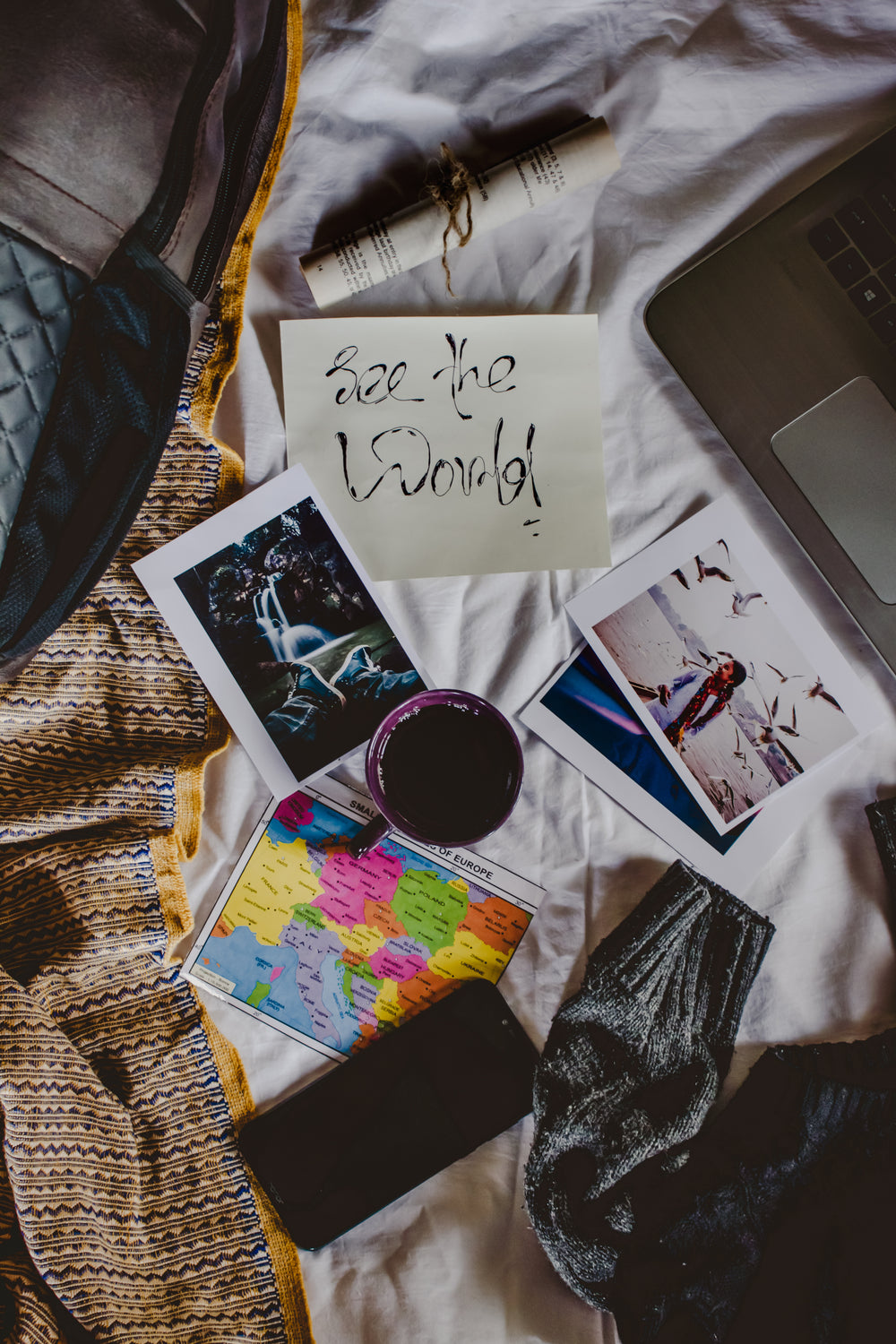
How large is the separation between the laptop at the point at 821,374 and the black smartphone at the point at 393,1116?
15.8 inches

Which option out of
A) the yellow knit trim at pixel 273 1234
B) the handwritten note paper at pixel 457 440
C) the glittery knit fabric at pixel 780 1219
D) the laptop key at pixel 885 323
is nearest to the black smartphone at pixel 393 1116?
the yellow knit trim at pixel 273 1234

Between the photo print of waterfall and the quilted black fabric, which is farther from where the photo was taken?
the photo print of waterfall

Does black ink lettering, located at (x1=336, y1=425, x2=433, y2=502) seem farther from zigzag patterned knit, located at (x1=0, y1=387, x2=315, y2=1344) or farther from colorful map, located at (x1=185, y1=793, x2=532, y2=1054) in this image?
colorful map, located at (x1=185, y1=793, x2=532, y2=1054)

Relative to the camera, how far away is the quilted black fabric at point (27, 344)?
1.48ft

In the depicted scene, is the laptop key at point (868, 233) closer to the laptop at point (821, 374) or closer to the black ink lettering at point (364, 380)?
the laptop at point (821, 374)

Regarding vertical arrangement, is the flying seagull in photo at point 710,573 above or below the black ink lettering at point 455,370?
below

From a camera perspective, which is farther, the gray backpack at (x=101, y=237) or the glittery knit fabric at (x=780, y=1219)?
the glittery knit fabric at (x=780, y=1219)

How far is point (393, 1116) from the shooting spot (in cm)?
57

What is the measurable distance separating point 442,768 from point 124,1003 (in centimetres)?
30

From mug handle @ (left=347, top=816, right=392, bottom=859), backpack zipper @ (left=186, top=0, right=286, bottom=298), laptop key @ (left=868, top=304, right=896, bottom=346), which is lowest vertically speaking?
mug handle @ (left=347, top=816, right=392, bottom=859)

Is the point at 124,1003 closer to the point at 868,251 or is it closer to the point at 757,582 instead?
the point at 757,582

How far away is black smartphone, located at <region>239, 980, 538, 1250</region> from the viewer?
0.57m

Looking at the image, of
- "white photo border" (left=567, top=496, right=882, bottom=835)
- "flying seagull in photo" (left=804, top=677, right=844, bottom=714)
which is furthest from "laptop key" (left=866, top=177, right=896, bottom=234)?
"flying seagull in photo" (left=804, top=677, right=844, bottom=714)

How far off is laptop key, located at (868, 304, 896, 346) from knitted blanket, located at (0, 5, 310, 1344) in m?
0.43
